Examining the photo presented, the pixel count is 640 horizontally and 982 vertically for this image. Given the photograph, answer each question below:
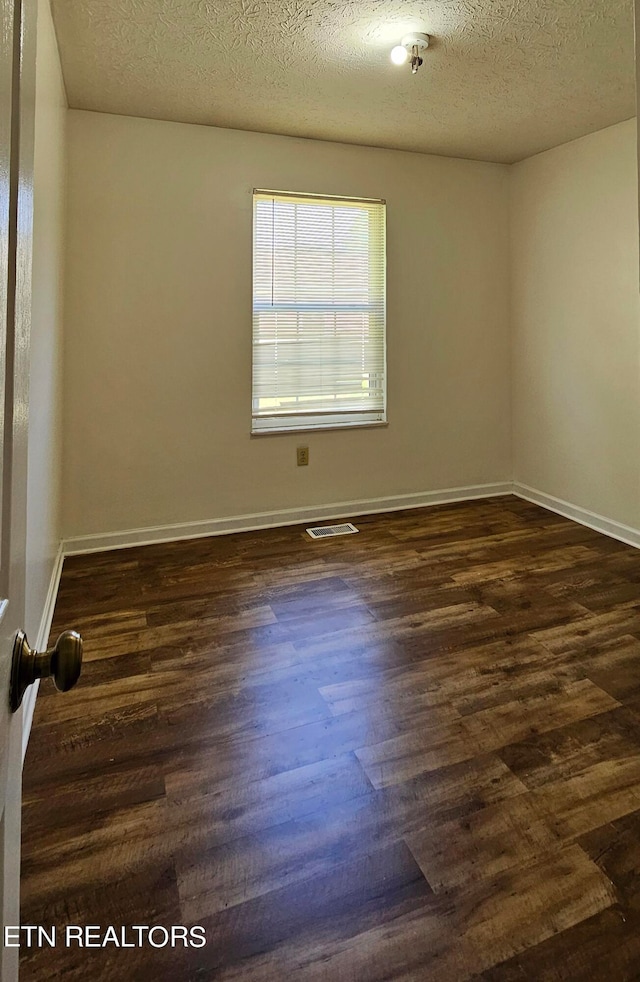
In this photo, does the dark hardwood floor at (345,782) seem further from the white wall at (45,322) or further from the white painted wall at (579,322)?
the white painted wall at (579,322)

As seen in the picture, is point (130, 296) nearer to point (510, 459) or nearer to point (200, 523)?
point (200, 523)

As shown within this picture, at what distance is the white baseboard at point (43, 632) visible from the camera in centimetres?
173

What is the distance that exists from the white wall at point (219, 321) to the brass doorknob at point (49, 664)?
283 cm

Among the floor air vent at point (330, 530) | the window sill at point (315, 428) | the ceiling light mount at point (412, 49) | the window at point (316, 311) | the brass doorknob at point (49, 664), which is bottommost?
the brass doorknob at point (49, 664)

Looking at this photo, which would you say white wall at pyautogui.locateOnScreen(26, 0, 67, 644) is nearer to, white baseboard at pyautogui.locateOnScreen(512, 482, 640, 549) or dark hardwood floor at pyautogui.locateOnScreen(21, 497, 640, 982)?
dark hardwood floor at pyautogui.locateOnScreen(21, 497, 640, 982)

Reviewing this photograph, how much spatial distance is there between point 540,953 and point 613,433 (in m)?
3.05

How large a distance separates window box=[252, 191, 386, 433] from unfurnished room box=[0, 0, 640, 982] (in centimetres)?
2

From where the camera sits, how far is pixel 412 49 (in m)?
2.38

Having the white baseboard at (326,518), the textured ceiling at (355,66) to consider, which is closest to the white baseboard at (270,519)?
the white baseboard at (326,518)

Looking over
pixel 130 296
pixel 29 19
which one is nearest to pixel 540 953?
pixel 29 19

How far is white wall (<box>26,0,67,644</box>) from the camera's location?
196cm

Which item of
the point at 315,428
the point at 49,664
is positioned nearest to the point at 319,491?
the point at 315,428

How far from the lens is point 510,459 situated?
14.5 feet

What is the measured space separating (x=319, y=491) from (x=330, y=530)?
1.09ft
